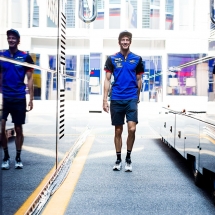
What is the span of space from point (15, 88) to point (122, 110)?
10.2 ft

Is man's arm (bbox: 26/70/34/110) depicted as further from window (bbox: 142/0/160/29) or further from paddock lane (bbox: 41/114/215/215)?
window (bbox: 142/0/160/29)

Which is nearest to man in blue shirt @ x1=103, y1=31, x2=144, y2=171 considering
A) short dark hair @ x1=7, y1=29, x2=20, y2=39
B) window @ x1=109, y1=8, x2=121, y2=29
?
short dark hair @ x1=7, y1=29, x2=20, y2=39

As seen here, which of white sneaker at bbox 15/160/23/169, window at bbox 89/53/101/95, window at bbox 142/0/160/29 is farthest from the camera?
window at bbox 89/53/101/95

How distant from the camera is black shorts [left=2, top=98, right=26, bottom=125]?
1934 millimetres

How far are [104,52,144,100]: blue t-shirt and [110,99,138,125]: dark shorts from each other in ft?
0.19

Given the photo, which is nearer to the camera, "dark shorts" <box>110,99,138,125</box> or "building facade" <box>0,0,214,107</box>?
"building facade" <box>0,0,214,107</box>

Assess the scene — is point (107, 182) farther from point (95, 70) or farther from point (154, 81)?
point (95, 70)

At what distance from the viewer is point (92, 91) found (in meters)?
15.6

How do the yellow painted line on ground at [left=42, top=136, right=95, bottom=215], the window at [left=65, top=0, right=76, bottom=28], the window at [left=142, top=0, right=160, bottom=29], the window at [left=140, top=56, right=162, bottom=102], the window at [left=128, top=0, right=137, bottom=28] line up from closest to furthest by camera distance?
1. the yellow painted line on ground at [left=42, top=136, right=95, bottom=215]
2. the window at [left=65, top=0, right=76, bottom=28]
3. the window at [left=140, top=56, right=162, bottom=102]
4. the window at [left=142, top=0, right=160, bottom=29]
5. the window at [left=128, top=0, right=137, bottom=28]

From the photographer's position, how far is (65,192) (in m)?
3.82

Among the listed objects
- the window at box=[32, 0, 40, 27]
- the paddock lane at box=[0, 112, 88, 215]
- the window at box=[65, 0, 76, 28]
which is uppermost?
the window at box=[65, 0, 76, 28]

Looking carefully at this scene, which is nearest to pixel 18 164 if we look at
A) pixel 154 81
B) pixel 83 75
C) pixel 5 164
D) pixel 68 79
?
pixel 5 164

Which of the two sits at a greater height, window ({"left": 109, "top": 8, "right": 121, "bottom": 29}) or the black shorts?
window ({"left": 109, "top": 8, "right": 121, "bottom": 29})

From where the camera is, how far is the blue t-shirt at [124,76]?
16.7 ft
